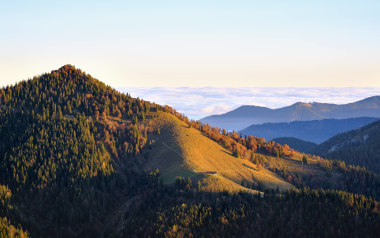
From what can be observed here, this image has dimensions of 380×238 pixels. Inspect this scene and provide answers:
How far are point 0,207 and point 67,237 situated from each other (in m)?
32.6

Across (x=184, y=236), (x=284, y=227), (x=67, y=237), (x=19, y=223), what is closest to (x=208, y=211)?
(x=184, y=236)

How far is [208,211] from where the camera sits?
19488cm

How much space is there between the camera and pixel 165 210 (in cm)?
19800

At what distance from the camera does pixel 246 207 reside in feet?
648

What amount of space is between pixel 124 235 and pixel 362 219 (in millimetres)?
103766

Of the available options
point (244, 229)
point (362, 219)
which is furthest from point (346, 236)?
point (244, 229)

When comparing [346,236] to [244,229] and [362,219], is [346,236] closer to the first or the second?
[362,219]

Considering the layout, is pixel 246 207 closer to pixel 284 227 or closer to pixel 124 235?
pixel 284 227

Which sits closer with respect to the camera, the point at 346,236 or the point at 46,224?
the point at 346,236

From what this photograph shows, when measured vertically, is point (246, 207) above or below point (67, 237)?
above

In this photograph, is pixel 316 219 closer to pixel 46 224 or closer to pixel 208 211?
pixel 208 211

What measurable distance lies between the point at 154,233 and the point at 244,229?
128 ft

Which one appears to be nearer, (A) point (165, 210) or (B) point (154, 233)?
(B) point (154, 233)

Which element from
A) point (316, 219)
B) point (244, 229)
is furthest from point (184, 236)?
point (316, 219)
